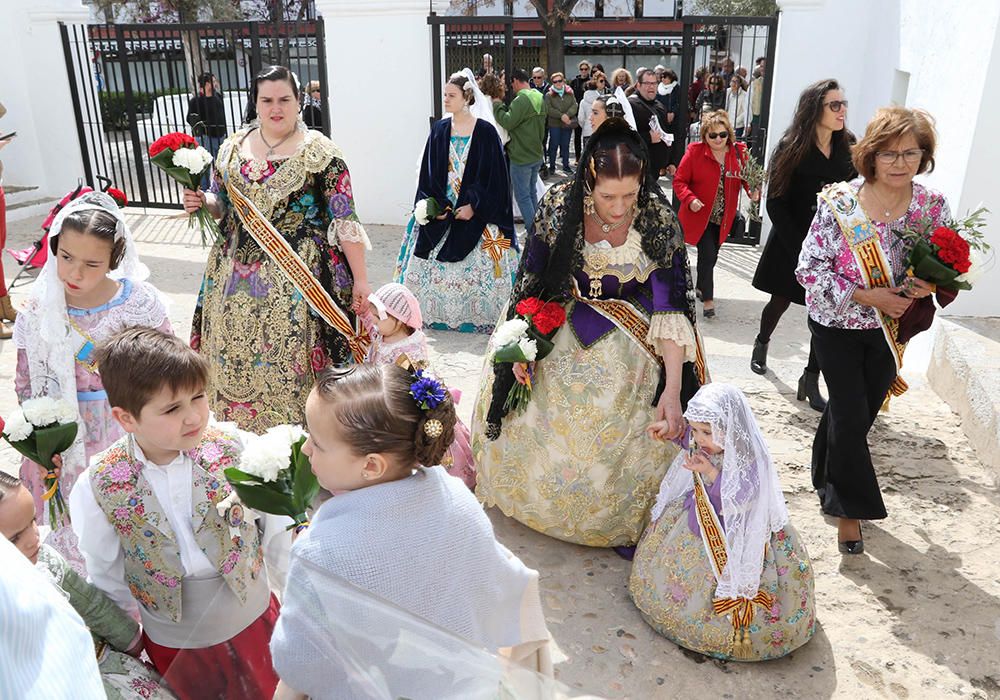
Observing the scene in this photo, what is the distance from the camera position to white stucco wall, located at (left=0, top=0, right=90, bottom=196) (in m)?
10.6

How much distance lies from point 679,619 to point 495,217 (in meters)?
3.98

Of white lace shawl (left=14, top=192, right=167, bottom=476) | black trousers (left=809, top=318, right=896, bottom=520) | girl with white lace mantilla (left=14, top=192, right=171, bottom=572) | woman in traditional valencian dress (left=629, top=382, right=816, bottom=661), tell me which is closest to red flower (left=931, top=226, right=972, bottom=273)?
black trousers (left=809, top=318, right=896, bottom=520)

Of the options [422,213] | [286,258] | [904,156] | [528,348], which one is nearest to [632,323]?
[528,348]

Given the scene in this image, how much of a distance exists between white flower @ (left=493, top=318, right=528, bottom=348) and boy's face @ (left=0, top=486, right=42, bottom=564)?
1.89 m

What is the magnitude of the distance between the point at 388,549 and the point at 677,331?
2.05 m

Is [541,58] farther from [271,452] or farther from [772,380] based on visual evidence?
[271,452]

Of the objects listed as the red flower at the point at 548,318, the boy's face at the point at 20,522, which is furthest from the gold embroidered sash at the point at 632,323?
the boy's face at the point at 20,522

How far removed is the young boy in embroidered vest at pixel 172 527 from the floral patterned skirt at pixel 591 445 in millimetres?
1539

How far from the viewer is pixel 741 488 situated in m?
2.97

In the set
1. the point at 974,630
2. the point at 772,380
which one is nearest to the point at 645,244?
the point at 974,630

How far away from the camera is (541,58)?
24453mm

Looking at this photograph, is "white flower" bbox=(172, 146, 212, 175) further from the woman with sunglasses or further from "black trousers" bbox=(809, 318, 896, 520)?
the woman with sunglasses

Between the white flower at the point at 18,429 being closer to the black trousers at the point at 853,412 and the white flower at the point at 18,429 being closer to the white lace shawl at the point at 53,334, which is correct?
the white lace shawl at the point at 53,334

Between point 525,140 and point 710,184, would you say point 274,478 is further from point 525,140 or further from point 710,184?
point 525,140
